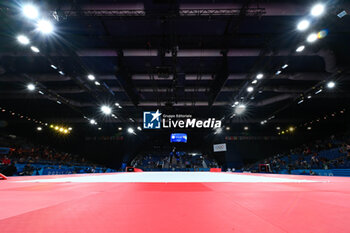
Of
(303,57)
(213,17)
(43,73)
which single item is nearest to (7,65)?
(43,73)

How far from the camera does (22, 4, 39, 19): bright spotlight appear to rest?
220 inches

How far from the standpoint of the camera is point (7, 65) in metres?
9.70

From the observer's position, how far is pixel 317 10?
598cm

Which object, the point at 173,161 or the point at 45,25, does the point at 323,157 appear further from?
the point at 45,25

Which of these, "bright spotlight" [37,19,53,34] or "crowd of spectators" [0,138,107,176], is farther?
"crowd of spectators" [0,138,107,176]

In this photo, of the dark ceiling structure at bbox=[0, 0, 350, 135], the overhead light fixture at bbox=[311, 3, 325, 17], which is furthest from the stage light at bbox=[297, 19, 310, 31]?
the overhead light fixture at bbox=[311, 3, 325, 17]

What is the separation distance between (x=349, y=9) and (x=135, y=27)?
7835 mm

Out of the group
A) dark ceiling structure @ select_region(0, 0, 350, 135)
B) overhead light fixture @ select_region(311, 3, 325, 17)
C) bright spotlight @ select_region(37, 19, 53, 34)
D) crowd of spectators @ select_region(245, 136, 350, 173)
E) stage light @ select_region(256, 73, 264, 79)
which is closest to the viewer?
overhead light fixture @ select_region(311, 3, 325, 17)

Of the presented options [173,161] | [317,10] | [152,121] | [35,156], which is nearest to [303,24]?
[317,10]

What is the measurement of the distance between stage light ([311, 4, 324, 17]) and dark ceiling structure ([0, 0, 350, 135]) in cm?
22

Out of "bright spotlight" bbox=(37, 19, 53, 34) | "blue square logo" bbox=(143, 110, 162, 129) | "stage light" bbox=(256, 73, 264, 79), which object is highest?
"bright spotlight" bbox=(37, 19, 53, 34)

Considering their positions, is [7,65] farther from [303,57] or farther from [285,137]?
[285,137]

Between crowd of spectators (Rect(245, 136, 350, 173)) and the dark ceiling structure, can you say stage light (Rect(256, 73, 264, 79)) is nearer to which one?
the dark ceiling structure

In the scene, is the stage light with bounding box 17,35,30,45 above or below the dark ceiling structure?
below
